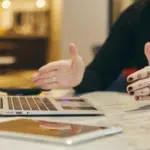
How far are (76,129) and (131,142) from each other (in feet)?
0.29

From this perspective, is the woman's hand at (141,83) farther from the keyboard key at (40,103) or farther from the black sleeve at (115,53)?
the black sleeve at (115,53)

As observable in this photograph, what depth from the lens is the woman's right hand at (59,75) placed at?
4.75 feet

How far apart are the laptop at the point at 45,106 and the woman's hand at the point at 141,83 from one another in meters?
0.10

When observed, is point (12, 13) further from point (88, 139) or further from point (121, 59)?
point (88, 139)

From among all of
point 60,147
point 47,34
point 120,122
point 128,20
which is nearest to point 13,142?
point 60,147

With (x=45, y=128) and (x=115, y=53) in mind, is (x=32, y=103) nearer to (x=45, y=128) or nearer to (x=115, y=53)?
(x=45, y=128)

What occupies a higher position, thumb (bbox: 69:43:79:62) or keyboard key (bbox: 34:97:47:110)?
thumb (bbox: 69:43:79:62)

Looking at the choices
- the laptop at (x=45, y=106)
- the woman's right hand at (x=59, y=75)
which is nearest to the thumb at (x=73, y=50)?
the woman's right hand at (x=59, y=75)

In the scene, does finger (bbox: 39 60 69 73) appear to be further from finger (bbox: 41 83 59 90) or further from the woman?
the woman

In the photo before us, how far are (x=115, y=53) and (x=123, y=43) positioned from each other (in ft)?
0.18

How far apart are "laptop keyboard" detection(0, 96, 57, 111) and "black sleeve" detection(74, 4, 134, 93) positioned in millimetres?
658

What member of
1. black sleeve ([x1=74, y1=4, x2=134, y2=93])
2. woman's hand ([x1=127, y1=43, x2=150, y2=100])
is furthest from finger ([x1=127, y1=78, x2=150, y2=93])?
black sleeve ([x1=74, y1=4, x2=134, y2=93])

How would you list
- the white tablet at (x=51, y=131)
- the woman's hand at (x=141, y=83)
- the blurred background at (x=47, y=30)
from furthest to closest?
the blurred background at (x=47, y=30)
the woman's hand at (x=141, y=83)
the white tablet at (x=51, y=131)

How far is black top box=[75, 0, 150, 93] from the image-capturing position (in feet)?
5.93
